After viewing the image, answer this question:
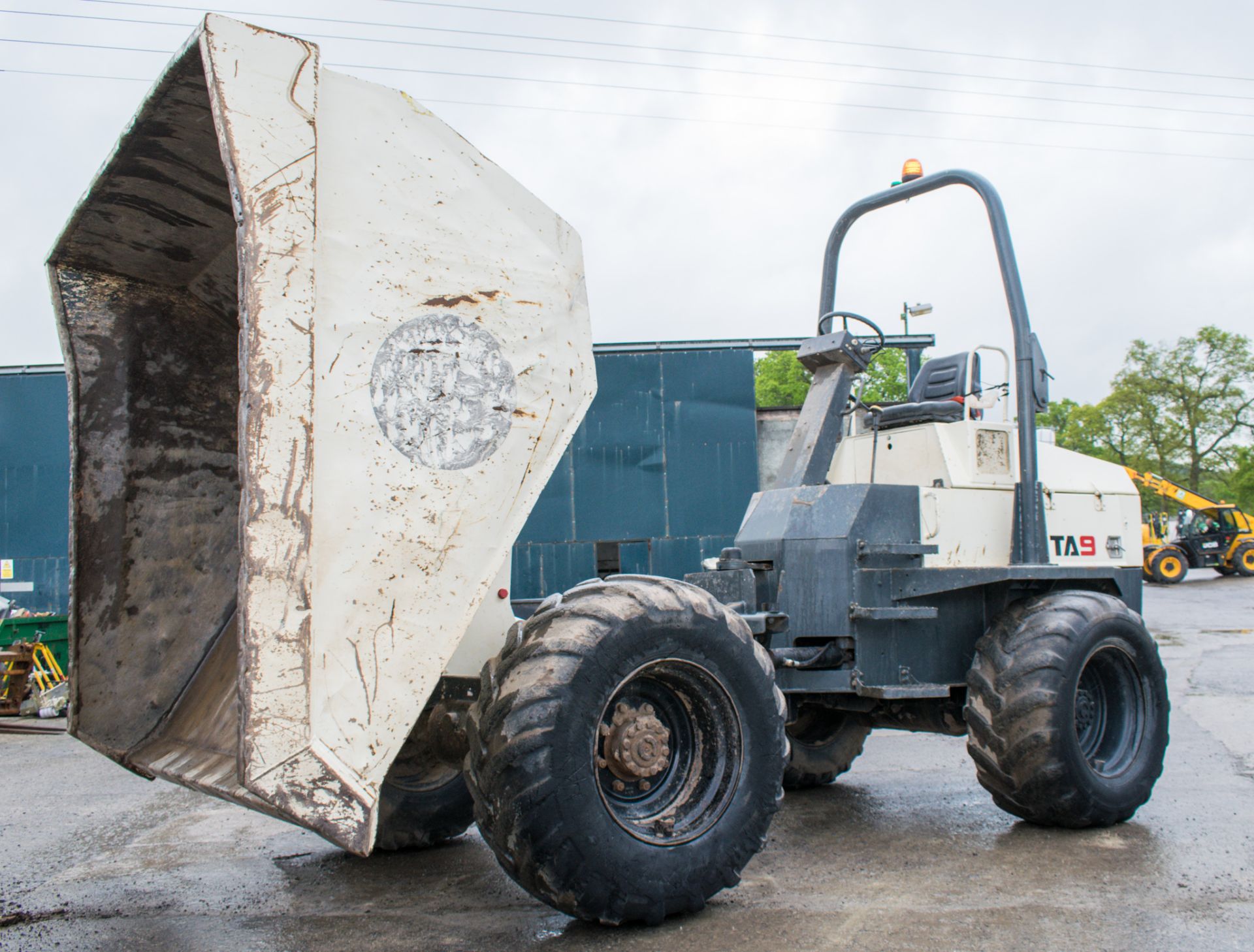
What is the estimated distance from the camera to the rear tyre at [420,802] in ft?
16.0

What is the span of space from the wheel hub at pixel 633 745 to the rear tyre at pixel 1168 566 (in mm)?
27192

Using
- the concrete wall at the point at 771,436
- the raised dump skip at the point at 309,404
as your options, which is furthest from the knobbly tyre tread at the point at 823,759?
the concrete wall at the point at 771,436

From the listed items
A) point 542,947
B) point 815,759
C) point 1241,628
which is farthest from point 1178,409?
point 542,947

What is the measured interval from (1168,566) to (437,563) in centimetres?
2846

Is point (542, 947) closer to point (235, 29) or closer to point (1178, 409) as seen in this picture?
point (235, 29)

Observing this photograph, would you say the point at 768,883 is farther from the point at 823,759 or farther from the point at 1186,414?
the point at 1186,414

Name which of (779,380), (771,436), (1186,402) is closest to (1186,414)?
(1186,402)

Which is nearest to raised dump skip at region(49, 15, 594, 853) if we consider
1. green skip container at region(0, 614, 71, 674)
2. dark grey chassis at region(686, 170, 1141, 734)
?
dark grey chassis at region(686, 170, 1141, 734)

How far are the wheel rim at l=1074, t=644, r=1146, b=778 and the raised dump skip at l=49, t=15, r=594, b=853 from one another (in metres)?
3.49

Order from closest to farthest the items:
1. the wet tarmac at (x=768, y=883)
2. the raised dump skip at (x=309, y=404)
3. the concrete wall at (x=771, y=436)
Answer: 1. the raised dump skip at (x=309, y=404)
2. the wet tarmac at (x=768, y=883)
3. the concrete wall at (x=771, y=436)

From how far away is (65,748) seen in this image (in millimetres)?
9156

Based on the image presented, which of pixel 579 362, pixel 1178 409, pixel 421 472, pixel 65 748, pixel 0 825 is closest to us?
pixel 421 472

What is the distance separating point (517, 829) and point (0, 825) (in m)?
4.35

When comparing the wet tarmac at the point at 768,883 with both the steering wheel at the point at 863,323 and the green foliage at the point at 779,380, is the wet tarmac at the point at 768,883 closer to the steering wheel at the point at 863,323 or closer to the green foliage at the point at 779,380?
the steering wheel at the point at 863,323
